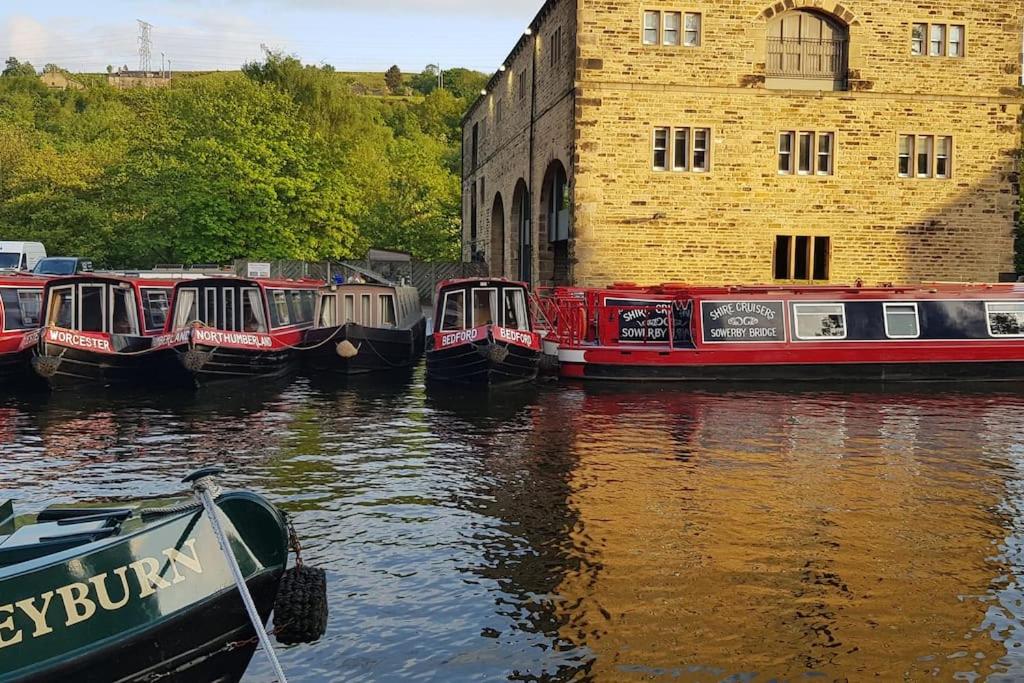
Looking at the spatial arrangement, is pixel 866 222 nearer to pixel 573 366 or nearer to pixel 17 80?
pixel 573 366

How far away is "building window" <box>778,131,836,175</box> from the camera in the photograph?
30594 mm

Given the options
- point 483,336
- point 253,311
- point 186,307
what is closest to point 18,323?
point 186,307

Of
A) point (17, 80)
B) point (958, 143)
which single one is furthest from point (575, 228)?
point (17, 80)

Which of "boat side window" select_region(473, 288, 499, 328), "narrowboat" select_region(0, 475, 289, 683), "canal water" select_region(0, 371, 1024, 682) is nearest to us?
"narrowboat" select_region(0, 475, 289, 683)

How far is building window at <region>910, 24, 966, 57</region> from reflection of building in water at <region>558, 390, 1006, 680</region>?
15.5m

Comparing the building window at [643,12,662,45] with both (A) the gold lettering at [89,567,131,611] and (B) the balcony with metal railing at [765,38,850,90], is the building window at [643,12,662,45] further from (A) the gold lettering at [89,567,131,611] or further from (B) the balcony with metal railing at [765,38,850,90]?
(A) the gold lettering at [89,567,131,611]

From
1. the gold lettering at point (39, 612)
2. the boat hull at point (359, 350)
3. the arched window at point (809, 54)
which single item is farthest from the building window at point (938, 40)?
the gold lettering at point (39, 612)

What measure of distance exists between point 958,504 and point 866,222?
1931cm

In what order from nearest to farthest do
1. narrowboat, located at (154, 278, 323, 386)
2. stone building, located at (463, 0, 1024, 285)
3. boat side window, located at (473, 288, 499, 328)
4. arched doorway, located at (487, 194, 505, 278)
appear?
narrowboat, located at (154, 278, 323, 386) → boat side window, located at (473, 288, 499, 328) → stone building, located at (463, 0, 1024, 285) → arched doorway, located at (487, 194, 505, 278)

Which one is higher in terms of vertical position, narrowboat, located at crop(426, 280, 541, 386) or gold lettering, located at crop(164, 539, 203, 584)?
narrowboat, located at crop(426, 280, 541, 386)

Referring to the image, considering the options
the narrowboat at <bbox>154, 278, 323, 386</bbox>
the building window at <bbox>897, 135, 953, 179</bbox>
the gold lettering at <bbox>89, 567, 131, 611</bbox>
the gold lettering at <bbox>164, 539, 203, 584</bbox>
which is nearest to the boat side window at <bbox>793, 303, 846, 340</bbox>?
the building window at <bbox>897, 135, 953, 179</bbox>

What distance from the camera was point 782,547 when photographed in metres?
10.9

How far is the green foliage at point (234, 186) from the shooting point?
46.1m

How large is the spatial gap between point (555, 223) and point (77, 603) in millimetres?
28081
